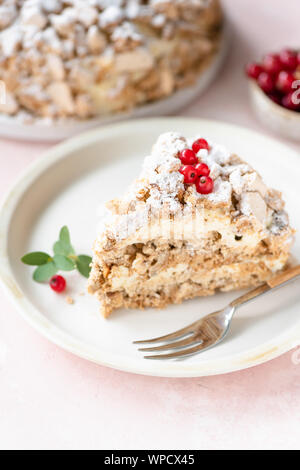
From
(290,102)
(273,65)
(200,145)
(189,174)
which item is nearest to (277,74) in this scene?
A: (273,65)

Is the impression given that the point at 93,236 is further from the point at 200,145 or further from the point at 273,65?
the point at 273,65

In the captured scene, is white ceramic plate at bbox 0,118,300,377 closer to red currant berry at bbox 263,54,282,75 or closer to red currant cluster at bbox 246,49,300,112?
red currant cluster at bbox 246,49,300,112

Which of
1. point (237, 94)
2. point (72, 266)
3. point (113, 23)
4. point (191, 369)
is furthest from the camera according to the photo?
point (237, 94)

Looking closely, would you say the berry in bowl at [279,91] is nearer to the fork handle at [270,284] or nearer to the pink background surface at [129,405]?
the fork handle at [270,284]

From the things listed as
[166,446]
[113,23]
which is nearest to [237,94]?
[113,23]

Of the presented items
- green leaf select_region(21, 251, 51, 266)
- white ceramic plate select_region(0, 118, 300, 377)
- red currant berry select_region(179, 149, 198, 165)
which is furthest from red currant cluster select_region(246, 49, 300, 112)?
green leaf select_region(21, 251, 51, 266)

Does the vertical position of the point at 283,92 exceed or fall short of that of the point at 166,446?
it exceeds it

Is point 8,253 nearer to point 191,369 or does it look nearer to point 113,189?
point 113,189
